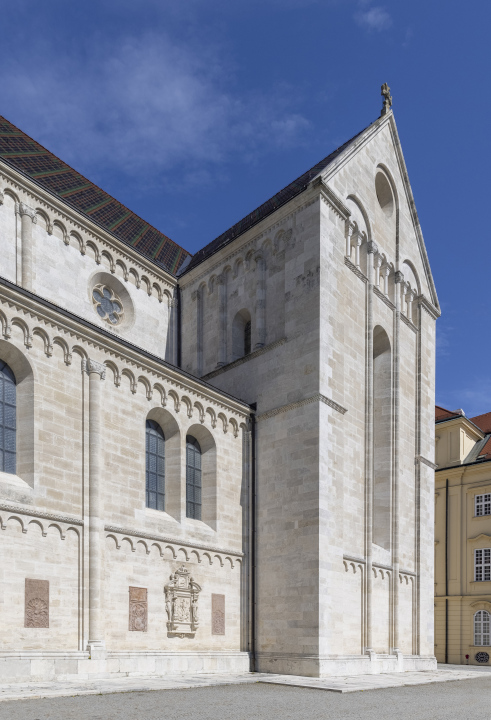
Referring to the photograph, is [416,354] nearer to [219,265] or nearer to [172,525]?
[219,265]

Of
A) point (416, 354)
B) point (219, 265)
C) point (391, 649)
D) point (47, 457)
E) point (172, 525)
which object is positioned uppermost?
point (219, 265)

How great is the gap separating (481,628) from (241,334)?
22.7m

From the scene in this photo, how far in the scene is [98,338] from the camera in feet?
60.0

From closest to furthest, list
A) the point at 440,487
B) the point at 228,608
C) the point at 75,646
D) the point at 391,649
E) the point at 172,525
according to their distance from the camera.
Result: the point at 75,646, the point at 172,525, the point at 228,608, the point at 391,649, the point at 440,487

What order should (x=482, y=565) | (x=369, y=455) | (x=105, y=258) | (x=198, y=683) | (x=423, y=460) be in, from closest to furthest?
1. (x=198, y=683)
2. (x=369, y=455)
3. (x=105, y=258)
4. (x=423, y=460)
5. (x=482, y=565)

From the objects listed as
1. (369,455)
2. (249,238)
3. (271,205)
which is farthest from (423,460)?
(271,205)

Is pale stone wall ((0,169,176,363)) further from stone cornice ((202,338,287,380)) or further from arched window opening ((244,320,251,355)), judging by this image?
arched window opening ((244,320,251,355))

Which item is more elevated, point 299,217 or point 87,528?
point 299,217

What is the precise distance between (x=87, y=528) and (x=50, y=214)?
1054 cm

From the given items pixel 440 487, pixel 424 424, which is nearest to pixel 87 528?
pixel 424 424

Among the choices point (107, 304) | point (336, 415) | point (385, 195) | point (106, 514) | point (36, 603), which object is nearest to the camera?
point (36, 603)

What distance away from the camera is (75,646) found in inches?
635

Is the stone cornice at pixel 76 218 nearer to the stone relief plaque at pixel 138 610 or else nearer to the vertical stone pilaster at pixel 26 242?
the vertical stone pilaster at pixel 26 242

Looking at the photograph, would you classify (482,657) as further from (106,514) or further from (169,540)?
(106,514)
